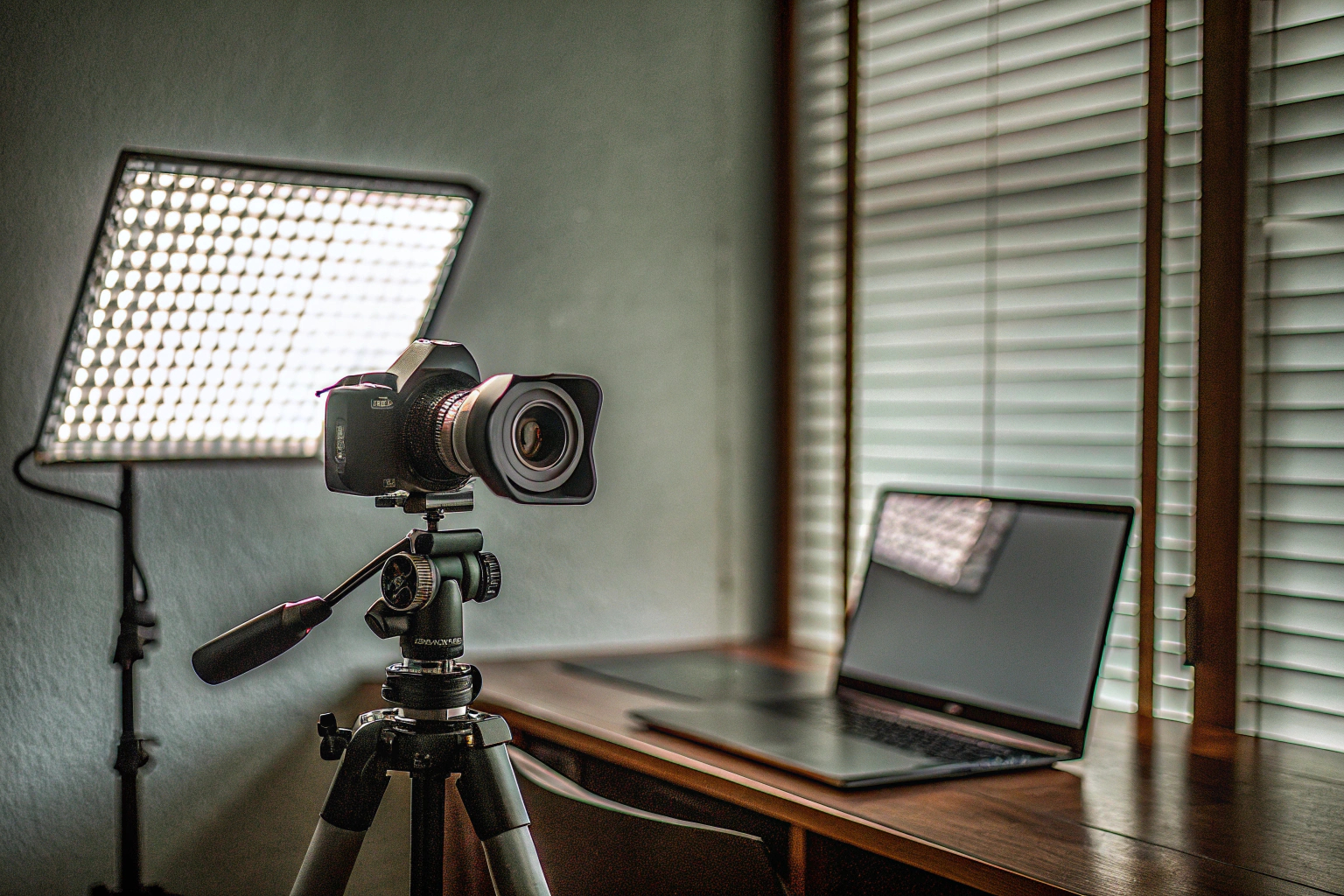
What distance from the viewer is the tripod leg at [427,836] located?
1.27m

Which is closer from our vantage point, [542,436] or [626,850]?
[542,436]

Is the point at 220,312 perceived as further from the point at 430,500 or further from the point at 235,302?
the point at 430,500

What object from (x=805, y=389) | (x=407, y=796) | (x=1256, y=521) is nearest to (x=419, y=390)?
(x=407, y=796)

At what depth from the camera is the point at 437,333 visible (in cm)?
209

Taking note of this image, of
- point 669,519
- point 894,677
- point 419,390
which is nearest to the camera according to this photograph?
point 419,390

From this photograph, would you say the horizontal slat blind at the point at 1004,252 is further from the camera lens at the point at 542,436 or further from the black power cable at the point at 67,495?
the black power cable at the point at 67,495

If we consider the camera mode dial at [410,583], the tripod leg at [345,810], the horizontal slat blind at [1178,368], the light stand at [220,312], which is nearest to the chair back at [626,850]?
the tripod leg at [345,810]

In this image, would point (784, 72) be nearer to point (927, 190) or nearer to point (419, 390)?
point (927, 190)

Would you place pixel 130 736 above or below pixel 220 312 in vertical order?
below

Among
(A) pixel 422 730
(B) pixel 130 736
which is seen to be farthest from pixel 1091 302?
(B) pixel 130 736

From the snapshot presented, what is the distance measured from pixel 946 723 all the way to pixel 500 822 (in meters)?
0.69

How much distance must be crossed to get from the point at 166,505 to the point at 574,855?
88 cm

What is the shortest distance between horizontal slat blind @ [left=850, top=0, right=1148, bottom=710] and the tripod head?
103cm

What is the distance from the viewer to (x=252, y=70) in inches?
77.5
